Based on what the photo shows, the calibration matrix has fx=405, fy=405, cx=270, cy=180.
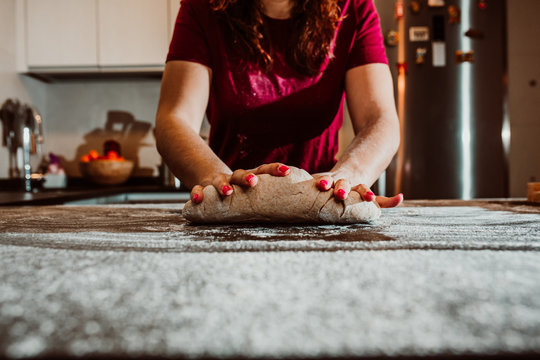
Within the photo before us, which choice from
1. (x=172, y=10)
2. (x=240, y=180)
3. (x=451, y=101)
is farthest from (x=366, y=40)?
(x=172, y=10)

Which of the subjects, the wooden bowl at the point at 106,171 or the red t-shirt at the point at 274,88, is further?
the wooden bowl at the point at 106,171

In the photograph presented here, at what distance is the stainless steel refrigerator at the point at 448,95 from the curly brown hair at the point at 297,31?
120cm

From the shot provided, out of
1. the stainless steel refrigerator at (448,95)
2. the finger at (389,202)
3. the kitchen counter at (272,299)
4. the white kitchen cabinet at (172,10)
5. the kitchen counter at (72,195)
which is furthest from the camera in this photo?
the white kitchen cabinet at (172,10)

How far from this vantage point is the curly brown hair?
0.88 metres

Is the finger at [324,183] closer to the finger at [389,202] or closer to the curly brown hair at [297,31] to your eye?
the finger at [389,202]

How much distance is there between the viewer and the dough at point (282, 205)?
A: 475 millimetres

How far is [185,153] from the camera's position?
0.69 meters

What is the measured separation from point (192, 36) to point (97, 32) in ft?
5.52

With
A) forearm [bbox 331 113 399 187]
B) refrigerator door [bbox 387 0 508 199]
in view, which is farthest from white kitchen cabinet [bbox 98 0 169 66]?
forearm [bbox 331 113 399 187]

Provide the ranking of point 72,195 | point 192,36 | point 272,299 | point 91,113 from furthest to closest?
point 91,113
point 72,195
point 192,36
point 272,299

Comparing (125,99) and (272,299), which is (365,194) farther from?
(125,99)

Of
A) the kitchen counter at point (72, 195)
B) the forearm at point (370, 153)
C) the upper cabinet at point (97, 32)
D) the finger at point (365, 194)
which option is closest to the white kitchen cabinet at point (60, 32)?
the upper cabinet at point (97, 32)

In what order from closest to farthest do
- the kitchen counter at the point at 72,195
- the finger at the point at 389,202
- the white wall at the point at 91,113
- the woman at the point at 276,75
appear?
the finger at the point at 389,202 < the woman at the point at 276,75 < the kitchen counter at the point at 72,195 < the white wall at the point at 91,113

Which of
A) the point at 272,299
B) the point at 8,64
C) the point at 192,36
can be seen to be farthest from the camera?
the point at 8,64
